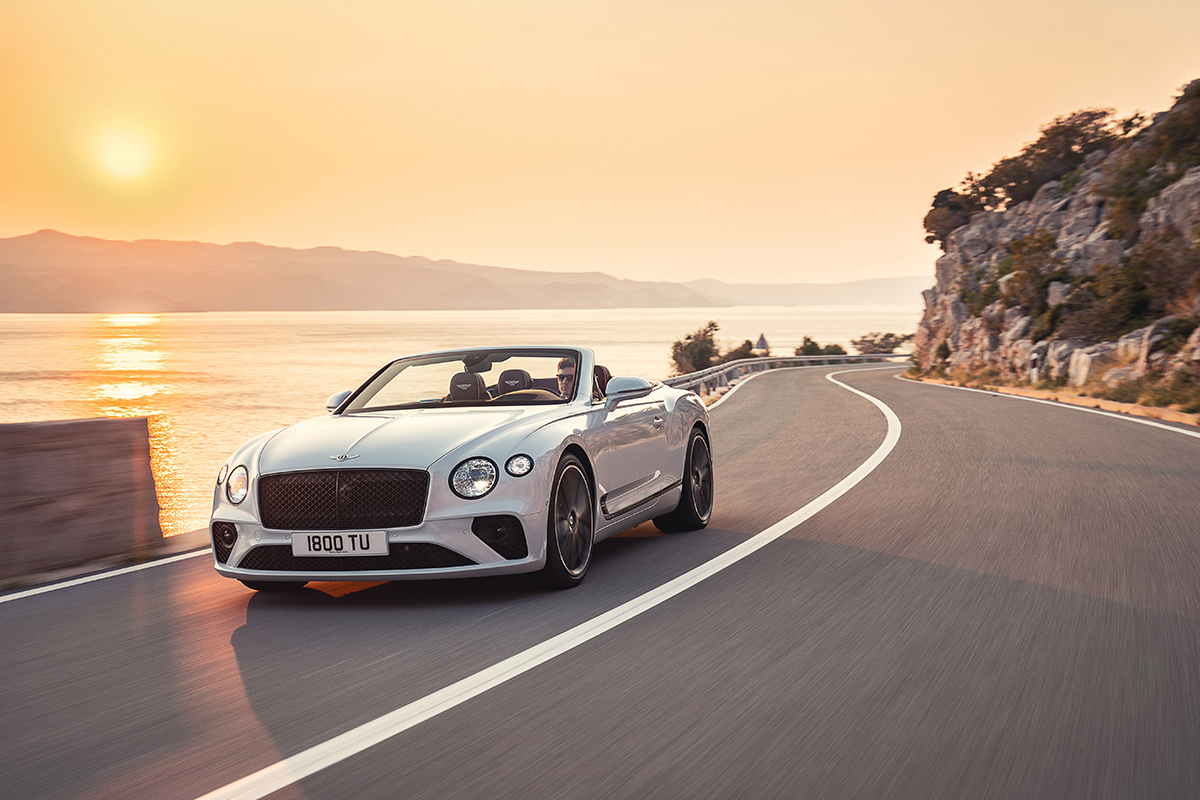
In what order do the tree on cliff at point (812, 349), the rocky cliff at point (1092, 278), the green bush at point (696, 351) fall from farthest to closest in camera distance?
the green bush at point (696, 351) → the tree on cliff at point (812, 349) → the rocky cliff at point (1092, 278)

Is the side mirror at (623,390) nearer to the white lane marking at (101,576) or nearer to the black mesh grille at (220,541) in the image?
the black mesh grille at (220,541)

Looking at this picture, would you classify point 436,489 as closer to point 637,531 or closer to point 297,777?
point 297,777

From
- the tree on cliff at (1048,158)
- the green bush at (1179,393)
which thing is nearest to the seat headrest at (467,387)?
the green bush at (1179,393)

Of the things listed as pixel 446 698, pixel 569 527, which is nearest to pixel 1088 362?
pixel 569 527

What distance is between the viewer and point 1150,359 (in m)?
25.6

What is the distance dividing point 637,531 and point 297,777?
543cm

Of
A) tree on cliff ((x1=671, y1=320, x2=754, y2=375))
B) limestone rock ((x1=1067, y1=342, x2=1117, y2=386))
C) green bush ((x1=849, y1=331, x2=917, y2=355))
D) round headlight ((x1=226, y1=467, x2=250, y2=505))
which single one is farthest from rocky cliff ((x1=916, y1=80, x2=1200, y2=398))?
green bush ((x1=849, y1=331, x2=917, y2=355))

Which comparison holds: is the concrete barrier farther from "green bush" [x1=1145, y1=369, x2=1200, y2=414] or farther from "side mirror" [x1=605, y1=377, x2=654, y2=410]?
"green bush" [x1=1145, y1=369, x2=1200, y2=414]

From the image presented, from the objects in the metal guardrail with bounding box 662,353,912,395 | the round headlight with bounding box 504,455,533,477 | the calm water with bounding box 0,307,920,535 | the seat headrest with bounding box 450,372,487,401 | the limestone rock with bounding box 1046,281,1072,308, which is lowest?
the calm water with bounding box 0,307,920,535

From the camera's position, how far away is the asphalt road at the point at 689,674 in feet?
12.0

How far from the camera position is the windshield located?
7.61 metres

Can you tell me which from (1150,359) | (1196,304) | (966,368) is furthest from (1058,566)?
(966,368)

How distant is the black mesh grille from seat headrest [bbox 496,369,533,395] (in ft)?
7.31

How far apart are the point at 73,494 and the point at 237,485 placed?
2065 millimetres
